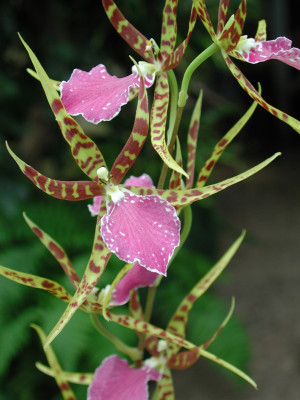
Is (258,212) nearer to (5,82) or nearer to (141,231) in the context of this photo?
(5,82)

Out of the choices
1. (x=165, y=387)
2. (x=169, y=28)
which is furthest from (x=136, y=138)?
(x=165, y=387)

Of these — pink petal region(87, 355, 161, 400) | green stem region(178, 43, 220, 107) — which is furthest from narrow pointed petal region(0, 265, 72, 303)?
green stem region(178, 43, 220, 107)

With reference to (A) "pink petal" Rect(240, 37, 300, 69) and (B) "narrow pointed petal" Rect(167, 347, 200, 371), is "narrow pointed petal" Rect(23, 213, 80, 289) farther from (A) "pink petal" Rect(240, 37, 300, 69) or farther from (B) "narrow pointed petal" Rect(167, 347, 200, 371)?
(A) "pink petal" Rect(240, 37, 300, 69)

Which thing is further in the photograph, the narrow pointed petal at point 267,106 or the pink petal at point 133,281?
the pink petal at point 133,281

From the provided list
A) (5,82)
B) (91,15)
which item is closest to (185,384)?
(5,82)

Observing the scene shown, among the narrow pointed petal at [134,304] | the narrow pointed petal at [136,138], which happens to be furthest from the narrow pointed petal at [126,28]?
the narrow pointed petal at [134,304]

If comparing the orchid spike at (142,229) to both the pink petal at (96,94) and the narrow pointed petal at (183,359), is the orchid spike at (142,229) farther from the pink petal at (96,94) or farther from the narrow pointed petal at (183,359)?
the narrow pointed petal at (183,359)

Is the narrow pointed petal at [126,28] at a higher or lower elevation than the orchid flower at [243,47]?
higher
